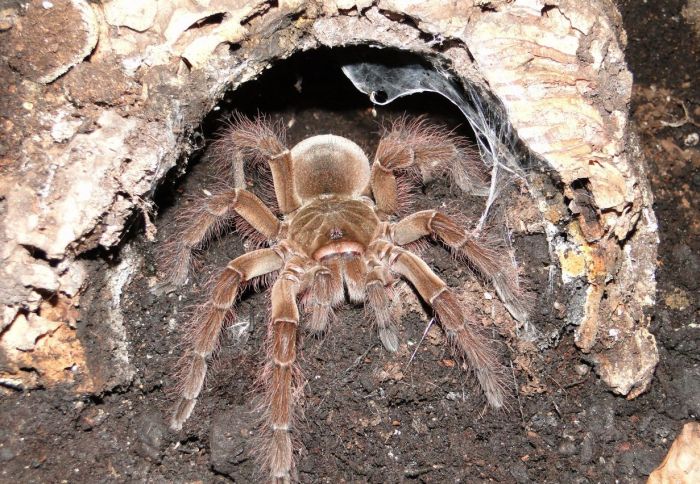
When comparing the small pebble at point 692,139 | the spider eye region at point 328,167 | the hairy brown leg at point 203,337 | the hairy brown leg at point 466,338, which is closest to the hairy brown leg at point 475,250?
the hairy brown leg at point 466,338

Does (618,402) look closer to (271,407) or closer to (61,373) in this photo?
(271,407)

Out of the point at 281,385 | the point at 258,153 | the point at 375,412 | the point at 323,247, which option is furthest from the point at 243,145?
the point at 375,412

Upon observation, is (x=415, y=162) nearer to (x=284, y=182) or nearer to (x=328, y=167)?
(x=328, y=167)

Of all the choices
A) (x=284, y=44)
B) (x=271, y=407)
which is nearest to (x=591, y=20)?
(x=284, y=44)

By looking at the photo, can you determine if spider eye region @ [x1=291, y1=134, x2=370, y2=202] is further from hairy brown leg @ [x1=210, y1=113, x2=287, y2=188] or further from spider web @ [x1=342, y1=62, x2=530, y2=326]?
spider web @ [x1=342, y1=62, x2=530, y2=326]

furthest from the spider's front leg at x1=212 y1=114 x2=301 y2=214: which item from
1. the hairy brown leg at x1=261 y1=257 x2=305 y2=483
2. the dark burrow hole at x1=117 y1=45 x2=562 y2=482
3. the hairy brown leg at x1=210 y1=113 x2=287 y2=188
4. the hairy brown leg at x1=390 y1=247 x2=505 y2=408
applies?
the hairy brown leg at x1=390 y1=247 x2=505 y2=408

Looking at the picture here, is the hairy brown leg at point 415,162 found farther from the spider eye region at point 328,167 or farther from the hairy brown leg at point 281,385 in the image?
the hairy brown leg at point 281,385
